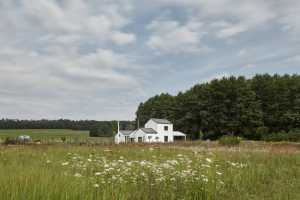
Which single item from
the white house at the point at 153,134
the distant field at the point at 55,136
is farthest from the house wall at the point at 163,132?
the distant field at the point at 55,136

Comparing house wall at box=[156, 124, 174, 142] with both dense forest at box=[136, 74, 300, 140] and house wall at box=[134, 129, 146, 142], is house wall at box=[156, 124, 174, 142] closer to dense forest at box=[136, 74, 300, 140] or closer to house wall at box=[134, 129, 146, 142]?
house wall at box=[134, 129, 146, 142]

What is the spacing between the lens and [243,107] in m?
69.2

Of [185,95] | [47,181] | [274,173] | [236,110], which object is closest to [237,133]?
[236,110]

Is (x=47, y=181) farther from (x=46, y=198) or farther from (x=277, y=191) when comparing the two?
(x=277, y=191)

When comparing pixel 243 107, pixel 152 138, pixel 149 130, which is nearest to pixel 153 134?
pixel 152 138

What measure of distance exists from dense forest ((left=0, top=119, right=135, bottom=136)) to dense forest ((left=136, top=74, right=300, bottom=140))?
92.7 feet

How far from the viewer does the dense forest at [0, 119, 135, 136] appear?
100562mm

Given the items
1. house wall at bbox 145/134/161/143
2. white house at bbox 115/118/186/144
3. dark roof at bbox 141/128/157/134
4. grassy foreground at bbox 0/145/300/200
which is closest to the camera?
grassy foreground at bbox 0/145/300/200

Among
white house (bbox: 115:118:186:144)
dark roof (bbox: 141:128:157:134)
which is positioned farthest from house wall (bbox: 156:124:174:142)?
dark roof (bbox: 141:128:157:134)

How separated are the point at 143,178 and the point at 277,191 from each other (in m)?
2.98

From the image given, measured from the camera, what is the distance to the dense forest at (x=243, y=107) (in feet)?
221

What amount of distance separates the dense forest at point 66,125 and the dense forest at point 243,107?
1113 inches

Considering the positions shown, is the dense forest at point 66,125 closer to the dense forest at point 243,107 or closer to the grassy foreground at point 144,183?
the dense forest at point 243,107

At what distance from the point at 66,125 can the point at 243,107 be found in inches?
2653
